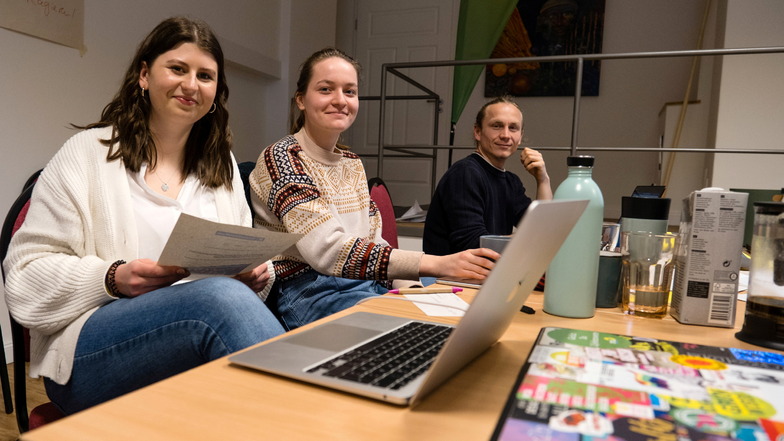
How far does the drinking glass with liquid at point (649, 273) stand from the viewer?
83 centimetres

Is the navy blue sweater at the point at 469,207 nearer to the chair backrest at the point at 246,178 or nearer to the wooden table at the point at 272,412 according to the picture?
the chair backrest at the point at 246,178

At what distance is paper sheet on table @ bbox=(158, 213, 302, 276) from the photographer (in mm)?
682

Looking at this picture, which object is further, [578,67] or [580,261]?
[578,67]

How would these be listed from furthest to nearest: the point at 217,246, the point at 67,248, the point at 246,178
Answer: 1. the point at 246,178
2. the point at 67,248
3. the point at 217,246

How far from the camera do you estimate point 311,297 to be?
128cm

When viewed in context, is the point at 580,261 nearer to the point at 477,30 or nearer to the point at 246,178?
the point at 246,178

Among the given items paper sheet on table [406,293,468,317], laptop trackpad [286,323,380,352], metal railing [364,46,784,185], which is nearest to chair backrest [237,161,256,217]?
paper sheet on table [406,293,468,317]

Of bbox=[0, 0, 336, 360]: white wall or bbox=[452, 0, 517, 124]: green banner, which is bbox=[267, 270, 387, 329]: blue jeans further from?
bbox=[452, 0, 517, 124]: green banner

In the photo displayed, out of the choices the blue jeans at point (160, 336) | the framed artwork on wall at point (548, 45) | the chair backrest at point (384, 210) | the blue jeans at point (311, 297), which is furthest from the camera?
the framed artwork on wall at point (548, 45)

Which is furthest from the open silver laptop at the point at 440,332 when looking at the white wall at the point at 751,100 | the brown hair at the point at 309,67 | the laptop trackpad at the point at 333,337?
the white wall at the point at 751,100

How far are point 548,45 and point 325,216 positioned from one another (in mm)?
4114

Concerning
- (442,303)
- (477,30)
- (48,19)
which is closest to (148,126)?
(442,303)

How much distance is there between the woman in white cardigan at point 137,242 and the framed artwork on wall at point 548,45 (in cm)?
394

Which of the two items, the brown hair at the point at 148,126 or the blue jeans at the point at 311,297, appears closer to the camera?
the brown hair at the point at 148,126
